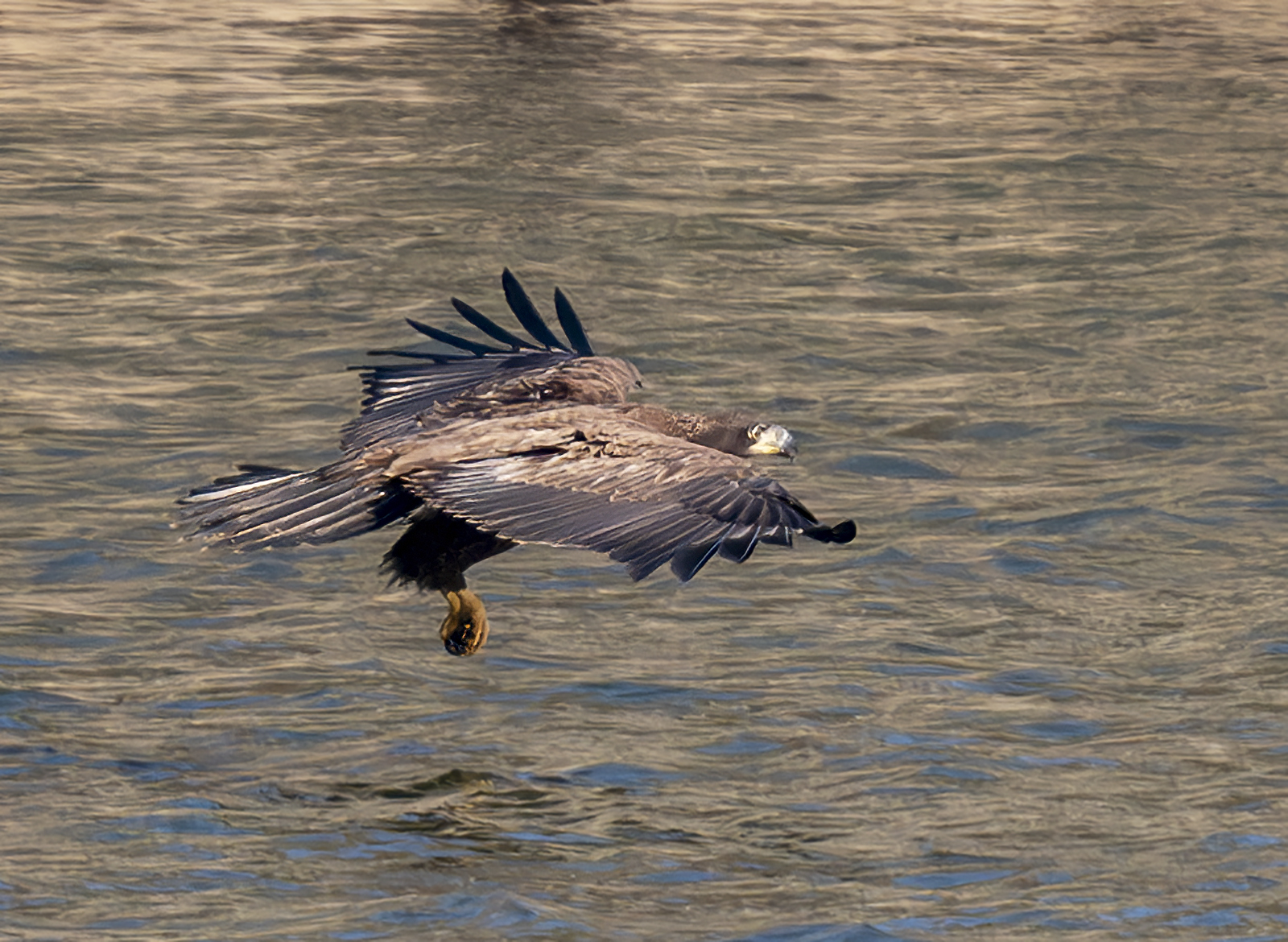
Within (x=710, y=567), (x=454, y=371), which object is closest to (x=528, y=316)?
(x=454, y=371)

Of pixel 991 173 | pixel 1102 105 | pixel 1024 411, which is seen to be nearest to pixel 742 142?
pixel 991 173

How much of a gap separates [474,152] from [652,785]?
11.2 m

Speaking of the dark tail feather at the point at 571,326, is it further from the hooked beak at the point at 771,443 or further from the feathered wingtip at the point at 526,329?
the hooked beak at the point at 771,443

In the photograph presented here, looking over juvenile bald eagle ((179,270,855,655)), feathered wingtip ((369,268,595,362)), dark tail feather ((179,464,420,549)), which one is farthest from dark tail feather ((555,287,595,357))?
dark tail feather ((179,464,420,549))

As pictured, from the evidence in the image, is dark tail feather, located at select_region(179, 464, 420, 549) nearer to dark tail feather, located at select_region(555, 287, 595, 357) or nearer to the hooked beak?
the hooked beak

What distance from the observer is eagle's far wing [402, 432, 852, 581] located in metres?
5.82

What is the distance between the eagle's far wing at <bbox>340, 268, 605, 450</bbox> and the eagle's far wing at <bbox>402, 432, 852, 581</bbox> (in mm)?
851

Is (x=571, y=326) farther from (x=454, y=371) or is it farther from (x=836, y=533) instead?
(x=836, y=533)

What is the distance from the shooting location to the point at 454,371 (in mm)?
8258

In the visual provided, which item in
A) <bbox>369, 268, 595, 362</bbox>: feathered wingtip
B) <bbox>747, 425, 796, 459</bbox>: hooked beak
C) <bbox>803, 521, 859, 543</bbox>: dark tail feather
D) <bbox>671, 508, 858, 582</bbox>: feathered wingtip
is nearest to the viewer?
<bbox>803, 521, 859, 543</bbox>: dark tail feather

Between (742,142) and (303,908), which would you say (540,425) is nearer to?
(303,908)

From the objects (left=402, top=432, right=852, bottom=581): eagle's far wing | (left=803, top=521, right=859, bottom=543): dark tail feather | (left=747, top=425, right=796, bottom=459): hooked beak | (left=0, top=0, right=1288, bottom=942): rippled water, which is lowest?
(left=0, top=0, right=1288, bottom=942): rippled water

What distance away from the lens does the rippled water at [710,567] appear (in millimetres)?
6191

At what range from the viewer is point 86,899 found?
587cm
